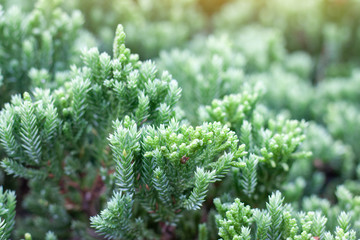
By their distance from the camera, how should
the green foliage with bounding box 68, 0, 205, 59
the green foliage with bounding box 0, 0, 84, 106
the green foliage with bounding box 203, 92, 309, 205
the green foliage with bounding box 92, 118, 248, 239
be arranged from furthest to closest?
the green foliage with bounding box 68, 0, 205, 59 < the green foliage with bounding box 0, 0, 84, 106 < the green foliage with bounding box 203, 92, 309, 205 < the green foliage with bounding box 92, 118, 248, 239

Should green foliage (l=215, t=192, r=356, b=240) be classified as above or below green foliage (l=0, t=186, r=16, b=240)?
above

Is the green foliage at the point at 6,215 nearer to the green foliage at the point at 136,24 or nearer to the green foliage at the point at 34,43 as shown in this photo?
the green foliage at the point at 34,43

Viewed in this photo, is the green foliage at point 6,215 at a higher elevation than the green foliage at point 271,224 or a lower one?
lower

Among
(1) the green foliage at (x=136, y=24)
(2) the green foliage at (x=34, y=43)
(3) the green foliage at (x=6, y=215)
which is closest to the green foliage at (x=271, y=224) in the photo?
(3) the green foliage at (x=6, y=215)

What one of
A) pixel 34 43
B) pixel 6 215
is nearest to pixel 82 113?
pixel 6 215

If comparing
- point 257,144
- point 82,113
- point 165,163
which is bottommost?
point 165,163

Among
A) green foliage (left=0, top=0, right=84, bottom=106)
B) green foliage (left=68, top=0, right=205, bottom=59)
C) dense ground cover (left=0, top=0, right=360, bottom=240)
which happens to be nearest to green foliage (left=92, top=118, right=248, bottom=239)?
dense ground cover (left=0, top=0, right=360, bottom=240)

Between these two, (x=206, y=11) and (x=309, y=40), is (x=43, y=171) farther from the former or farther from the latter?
(x=206, y=11)

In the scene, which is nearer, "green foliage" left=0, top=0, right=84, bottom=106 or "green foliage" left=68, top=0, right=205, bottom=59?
"green foliage" left=0, top=0, right=84, bottom=106

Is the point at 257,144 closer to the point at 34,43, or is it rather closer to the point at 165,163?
the point at 165,163

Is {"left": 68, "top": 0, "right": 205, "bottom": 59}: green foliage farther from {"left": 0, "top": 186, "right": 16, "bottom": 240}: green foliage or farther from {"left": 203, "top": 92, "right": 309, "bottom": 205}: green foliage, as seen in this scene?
{"left": 0, "top": 186, "right": 16, "bottom": 240}: green foliage

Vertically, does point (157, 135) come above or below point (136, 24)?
below
